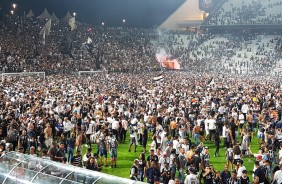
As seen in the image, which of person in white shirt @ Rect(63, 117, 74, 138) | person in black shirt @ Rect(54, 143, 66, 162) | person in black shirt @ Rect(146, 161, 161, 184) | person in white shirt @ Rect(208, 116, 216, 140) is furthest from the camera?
person in white shirt @ Rect(208, 116, 216, 140)

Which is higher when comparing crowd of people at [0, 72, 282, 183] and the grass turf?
crowd of people at [0, 72, 282, 183]

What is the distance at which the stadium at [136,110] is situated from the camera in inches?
451

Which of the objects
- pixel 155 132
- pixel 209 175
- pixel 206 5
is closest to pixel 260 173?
pixel 209 175

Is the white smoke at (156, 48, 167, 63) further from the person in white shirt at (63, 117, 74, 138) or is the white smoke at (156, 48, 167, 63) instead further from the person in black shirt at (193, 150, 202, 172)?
the person in black shirt at (193, 150, 202, 172)

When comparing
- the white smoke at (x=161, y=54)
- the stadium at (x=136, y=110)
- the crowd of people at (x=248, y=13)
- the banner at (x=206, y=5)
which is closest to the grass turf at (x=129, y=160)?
the stadium at (x=136, y=110)

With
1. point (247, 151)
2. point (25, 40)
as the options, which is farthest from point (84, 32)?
point (247, 151)

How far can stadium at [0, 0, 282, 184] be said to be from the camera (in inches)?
451

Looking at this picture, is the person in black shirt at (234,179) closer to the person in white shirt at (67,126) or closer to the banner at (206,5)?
the person in white shirt at (67,126)

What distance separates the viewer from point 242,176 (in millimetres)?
10719

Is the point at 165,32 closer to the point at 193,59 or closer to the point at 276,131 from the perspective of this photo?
the point at 193,59

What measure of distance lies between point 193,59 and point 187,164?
54580 mm

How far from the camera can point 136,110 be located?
21.9m

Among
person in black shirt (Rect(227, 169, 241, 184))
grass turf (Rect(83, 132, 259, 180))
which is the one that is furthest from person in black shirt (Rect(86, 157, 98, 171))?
person in black shirt (Rect(227, 169, 241, 184))

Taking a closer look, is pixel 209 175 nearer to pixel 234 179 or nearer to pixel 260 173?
pixel 234 179
